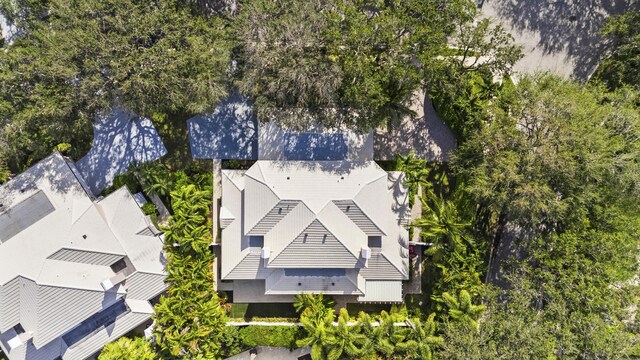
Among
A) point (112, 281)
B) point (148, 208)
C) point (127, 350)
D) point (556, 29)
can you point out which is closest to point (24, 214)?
point (112, 281)

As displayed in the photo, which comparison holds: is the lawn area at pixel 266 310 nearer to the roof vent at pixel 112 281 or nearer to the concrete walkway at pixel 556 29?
the roof vent at pixel 112 281

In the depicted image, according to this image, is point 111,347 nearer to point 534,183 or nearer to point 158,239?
point 158,239

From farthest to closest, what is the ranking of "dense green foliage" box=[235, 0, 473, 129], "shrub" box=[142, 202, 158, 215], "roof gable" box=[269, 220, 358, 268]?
"shrub" box=[142, 202, 158, 215] → "roof gable" box=[269, 220, 358, 268] → "dense green foliage" box=[235, 0, 473, 129]

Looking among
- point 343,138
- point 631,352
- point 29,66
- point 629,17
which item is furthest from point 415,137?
point 29,66

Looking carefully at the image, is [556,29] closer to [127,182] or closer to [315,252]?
[315,252]

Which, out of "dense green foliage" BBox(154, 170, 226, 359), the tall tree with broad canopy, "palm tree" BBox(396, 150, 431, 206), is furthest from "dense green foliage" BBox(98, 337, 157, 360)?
"palm tree" BBox(396, 150, 431, 206)

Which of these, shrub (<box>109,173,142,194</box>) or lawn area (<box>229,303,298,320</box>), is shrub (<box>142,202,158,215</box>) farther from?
lawn area (<box>229,303,298,320</box>)

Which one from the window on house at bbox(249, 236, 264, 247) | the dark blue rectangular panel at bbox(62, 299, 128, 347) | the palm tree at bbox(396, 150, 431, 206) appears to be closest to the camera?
the dark blue rectangular panel at bbox(62, 299, 128, 347)
